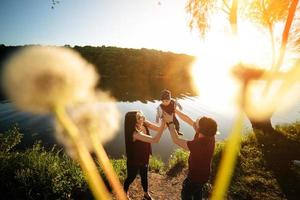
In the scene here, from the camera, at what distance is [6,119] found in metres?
27.1

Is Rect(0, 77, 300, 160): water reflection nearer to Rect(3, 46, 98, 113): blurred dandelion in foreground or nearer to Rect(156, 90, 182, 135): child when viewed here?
Rect(156, 90, 182, 135): child

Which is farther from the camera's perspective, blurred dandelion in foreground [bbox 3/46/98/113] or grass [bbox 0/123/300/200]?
blurred dandelion in foreground [bbox 3/46/98/113]

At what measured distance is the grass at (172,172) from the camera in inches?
277

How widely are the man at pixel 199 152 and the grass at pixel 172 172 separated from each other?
3442mm

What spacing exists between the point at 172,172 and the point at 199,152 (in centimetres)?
599

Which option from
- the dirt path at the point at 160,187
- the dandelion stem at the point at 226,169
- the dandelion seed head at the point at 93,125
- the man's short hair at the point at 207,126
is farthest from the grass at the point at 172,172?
the man's short hair at the point at 207,126

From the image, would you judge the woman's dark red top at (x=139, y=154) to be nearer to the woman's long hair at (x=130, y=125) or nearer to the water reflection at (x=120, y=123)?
the woman's long hair at (x=130, y=125)

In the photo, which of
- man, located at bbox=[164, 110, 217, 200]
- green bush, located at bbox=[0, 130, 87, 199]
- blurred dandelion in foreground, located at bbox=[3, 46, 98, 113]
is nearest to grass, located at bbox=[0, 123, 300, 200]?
green bush, located at bbox=[0, 130, 87, 199]

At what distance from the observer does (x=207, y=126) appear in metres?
4.62

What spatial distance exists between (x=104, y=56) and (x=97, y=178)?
81.3 m

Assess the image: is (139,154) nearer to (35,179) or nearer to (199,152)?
(199,152)

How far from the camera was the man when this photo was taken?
4.64 m

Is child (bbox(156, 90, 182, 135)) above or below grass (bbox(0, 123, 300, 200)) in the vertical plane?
above

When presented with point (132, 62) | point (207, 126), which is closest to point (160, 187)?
point (207, 126)
